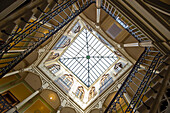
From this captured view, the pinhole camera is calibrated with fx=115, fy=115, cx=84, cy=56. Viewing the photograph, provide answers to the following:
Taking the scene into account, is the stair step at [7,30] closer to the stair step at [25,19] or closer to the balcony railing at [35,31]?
the balcony railing at [35,31]

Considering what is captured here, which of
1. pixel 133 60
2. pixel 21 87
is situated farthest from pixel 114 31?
pixel 21 87

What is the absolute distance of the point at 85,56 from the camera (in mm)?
19734

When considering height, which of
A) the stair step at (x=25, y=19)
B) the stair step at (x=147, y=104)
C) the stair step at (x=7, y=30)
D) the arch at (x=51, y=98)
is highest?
the stair step at (x=25, y=19)

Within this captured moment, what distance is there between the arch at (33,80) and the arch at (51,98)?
0.96m

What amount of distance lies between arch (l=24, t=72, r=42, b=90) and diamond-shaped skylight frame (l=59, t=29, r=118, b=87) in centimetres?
573

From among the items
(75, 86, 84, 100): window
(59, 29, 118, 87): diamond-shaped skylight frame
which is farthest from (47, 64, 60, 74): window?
(75, 86, 84, 100): window

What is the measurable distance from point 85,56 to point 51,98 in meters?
9.07

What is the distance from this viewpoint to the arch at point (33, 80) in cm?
1273

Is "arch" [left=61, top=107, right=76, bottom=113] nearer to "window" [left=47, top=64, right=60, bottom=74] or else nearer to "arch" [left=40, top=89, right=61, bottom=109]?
"arch" [left=40, top=89, right=61, bottom=109]

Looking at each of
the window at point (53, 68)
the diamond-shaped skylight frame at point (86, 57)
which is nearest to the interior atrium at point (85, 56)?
the diamond-shaped skylight frame at point (86, 57)

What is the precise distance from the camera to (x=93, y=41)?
1928 centimetres

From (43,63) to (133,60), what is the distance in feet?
32.6

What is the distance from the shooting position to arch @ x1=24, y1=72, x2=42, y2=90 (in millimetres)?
12734

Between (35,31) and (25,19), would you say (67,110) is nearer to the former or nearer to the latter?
(35,31)
